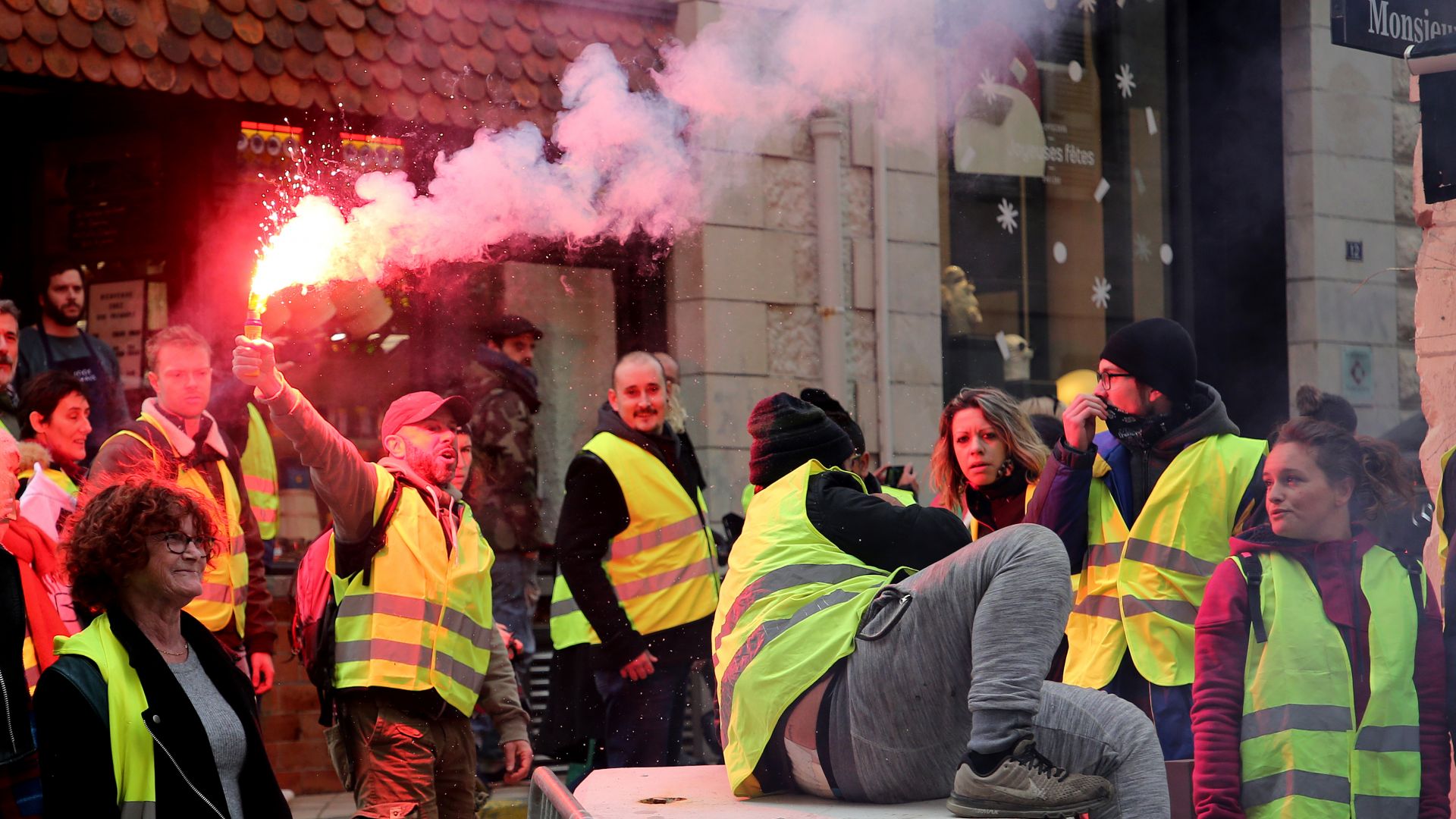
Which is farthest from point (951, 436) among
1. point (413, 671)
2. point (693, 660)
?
point (413, 671)

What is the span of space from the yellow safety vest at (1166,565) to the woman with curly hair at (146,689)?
234cm

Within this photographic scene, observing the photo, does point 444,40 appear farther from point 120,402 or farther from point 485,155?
point 120,402

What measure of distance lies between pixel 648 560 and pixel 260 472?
1720mm

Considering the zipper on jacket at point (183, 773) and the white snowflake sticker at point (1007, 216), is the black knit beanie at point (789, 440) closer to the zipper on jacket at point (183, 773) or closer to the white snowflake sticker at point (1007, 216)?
the zipper on jacket at point (183, 773)

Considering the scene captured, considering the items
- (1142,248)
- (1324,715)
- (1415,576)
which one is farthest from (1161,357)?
(1142,248)

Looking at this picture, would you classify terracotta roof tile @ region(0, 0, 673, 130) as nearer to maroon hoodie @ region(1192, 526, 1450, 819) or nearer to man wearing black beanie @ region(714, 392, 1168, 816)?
man wearing black beanie @ region(714, 392, 1168, 816)

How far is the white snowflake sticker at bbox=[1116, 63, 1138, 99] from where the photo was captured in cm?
1165

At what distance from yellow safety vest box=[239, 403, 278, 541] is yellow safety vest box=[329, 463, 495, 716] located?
2022 mm

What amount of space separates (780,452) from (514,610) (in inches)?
161

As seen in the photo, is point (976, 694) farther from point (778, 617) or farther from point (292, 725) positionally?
point (292, 725)

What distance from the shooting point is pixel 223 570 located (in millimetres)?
6324

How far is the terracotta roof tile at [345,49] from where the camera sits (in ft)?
24.8

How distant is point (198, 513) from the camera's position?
13.5 ft

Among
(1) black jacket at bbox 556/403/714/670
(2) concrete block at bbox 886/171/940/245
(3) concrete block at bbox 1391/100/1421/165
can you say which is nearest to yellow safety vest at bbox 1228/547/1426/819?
(1) black jacket at bbox 556/403/714/670
